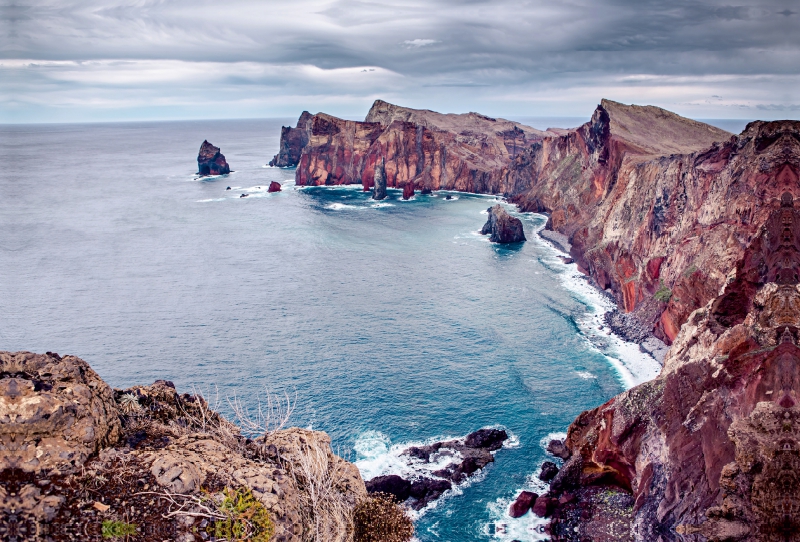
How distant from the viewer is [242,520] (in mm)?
19953

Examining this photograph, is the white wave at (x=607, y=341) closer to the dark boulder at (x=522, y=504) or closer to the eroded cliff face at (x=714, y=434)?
the eroded cliff face at (x=714, y=434)

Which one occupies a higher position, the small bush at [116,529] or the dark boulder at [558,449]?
the small bush at [116,529]

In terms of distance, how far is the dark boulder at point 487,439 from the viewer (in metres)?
52.7

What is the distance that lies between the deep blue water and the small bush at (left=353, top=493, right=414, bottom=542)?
14.3 m

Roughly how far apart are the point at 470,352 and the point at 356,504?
42342mm

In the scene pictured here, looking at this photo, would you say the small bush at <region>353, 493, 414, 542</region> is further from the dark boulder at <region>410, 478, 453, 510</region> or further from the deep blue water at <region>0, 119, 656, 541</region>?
the dark boulder at <region>410, 478, 453, 510</region>

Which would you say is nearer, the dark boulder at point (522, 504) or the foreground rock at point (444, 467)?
the dark boulder at point (522, 504)

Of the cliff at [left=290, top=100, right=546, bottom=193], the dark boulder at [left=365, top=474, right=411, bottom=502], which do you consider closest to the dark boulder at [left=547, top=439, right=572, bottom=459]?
the dark boulder at [left=365, top=474, right=411, bottom=502]

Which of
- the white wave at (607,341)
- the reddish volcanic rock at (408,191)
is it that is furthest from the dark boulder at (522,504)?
the reddish volcanic rock at (408,191)

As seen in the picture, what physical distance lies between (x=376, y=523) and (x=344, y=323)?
163ft

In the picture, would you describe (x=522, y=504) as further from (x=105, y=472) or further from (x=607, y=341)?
(x=105, y=472)

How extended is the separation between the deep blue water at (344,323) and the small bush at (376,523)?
1425cm

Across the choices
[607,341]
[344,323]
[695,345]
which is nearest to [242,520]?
[695,345]

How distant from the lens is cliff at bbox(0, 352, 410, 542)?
18359 mm
